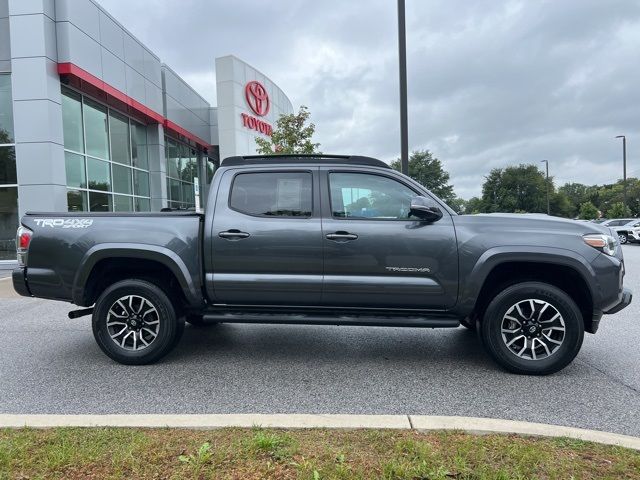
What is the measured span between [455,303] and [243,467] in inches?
98.0

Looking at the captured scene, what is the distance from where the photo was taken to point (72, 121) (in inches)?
579

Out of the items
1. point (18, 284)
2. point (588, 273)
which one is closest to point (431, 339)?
point (588, 273)

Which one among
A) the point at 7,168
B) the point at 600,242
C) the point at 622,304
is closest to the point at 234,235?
the point at 600,242

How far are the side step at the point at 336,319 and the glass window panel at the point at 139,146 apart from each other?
53.6 feet

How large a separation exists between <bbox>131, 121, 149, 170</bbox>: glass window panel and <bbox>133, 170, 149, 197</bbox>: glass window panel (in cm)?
32

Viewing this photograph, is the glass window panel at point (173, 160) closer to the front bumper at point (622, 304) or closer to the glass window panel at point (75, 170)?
the glass window panel at point (75, 170)

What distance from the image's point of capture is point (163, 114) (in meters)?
20.3

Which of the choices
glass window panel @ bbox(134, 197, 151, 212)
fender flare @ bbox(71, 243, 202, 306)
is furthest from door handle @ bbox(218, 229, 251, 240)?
glass window panel @ bbox(134, 197, 151, 212)

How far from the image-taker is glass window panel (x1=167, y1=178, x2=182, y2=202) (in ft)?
73.8

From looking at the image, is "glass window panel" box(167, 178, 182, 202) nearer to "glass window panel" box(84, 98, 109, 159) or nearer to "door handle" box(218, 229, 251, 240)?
"glass window panel" box(84, 98, 109, 159)

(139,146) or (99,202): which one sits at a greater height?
(139,146)

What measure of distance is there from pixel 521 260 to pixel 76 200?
14.2 meters

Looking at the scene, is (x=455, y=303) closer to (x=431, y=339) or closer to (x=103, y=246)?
(x=431, y=339)

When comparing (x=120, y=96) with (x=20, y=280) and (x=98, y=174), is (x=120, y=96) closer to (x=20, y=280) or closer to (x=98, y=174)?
(x=98, y=174)
